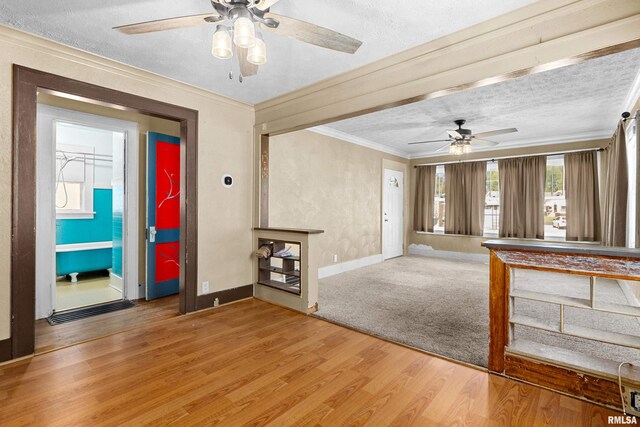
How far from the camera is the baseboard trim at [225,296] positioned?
3.62 meters

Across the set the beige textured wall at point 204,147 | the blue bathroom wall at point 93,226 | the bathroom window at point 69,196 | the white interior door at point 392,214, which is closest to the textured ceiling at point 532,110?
the white interior door at point 392,214

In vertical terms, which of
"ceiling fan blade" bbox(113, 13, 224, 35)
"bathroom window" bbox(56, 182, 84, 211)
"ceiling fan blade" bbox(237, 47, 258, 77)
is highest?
"ceiling fan blade" bbox(113, 13, 224, 35)

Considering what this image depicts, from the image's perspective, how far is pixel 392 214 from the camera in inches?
290

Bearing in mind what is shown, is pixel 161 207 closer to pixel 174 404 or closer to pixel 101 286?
pixel 101 286

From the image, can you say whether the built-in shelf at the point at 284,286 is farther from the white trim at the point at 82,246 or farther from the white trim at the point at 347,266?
the white trim at the point at 82,246

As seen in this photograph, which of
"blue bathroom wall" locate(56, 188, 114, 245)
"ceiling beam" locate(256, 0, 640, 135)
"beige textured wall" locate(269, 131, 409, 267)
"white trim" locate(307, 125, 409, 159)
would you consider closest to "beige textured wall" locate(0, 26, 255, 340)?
"beige textured wall" locate(269, 131, 409, 267)

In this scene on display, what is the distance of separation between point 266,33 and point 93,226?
4831 millimetres

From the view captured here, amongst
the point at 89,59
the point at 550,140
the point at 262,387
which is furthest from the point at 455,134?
the point at 89,59

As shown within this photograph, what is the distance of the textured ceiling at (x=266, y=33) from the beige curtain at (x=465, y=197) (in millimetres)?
5173

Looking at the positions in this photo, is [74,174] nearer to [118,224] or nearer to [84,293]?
[118,224]

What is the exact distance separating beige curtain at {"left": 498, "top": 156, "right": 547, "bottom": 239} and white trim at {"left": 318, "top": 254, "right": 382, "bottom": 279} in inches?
111


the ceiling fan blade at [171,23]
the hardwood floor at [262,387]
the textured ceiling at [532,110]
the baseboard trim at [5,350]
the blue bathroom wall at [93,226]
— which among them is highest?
the textured ceiling at [532,110]

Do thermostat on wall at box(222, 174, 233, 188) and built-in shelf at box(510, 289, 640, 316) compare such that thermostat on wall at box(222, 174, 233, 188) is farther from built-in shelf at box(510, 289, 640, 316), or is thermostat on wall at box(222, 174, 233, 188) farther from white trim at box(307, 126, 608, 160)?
built-in shelf at box(510, 289, 640, 316)

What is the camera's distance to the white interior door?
7062 millimetres
